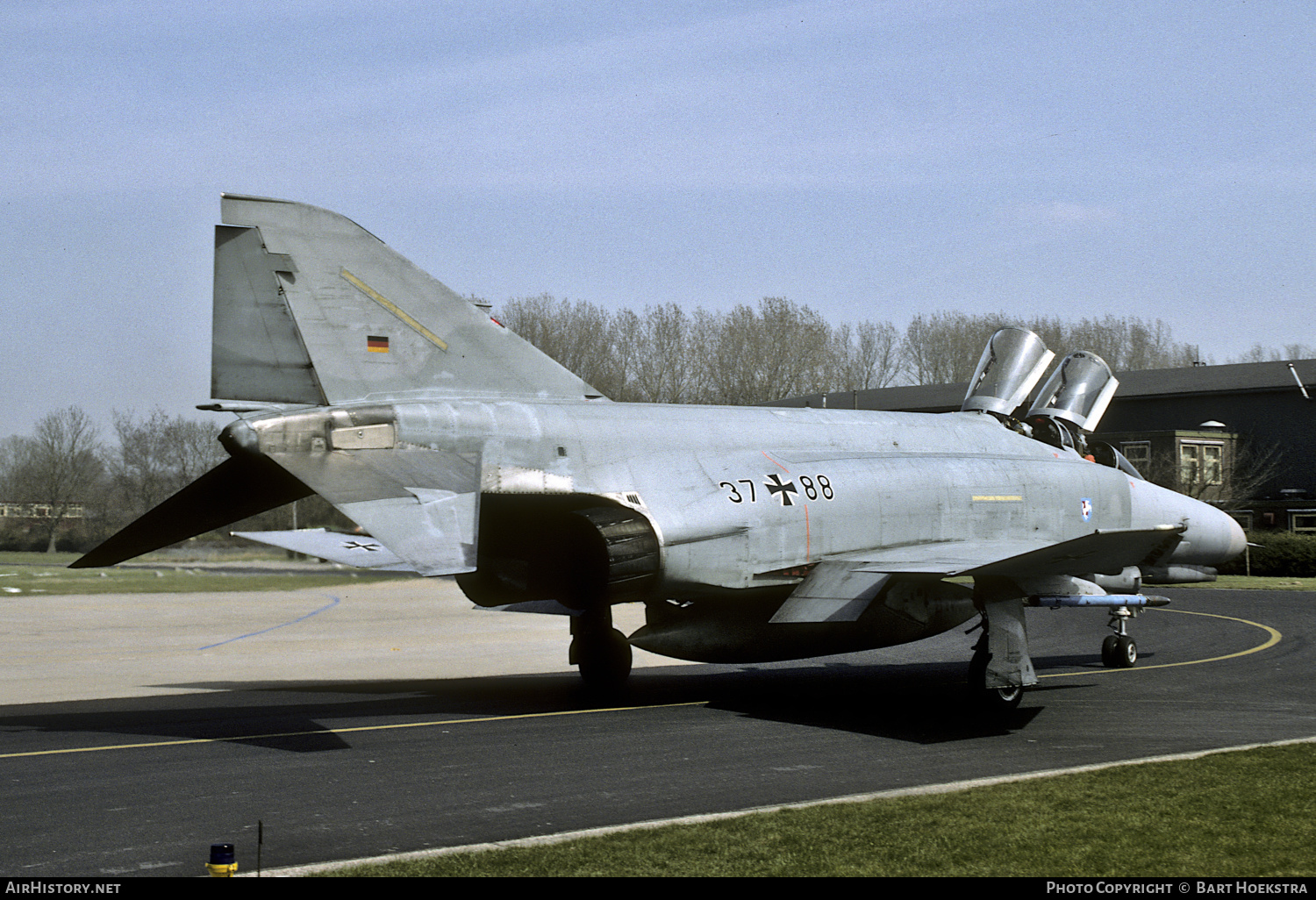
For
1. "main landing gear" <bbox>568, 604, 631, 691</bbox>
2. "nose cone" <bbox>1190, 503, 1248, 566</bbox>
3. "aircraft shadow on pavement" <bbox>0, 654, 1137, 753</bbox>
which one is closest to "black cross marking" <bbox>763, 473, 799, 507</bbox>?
"aircraft shadow on pavement" <bbox>0, 654, 1137, 753</bbox>

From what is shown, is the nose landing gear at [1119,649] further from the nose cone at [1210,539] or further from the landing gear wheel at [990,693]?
the landing gear wheel at [990,693]

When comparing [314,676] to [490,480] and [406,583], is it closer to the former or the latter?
[490,480]

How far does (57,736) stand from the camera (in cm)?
1064

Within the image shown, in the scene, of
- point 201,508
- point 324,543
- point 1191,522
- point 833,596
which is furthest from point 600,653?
point 1191,522

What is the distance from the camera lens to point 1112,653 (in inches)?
640

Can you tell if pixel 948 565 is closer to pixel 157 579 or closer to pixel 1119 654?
Result: pixel 1119 654

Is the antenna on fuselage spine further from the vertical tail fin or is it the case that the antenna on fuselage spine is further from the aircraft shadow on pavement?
the vertical tail fin

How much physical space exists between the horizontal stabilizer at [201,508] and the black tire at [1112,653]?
1126 centimetres

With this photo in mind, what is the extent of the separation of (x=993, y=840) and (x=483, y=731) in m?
5.64

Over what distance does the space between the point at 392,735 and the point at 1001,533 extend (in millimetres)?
7764

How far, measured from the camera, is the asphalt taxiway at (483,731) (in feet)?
24.9

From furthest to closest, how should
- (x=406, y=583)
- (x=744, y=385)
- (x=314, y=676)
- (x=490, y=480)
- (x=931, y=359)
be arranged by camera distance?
1. (x=931, y=359)
2. (x=744, y=385)
3. (x=406, y=583)
4. (x=314, y=676)
5. (x=490, y=480)

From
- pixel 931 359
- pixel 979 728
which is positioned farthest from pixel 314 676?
pixel 931 359

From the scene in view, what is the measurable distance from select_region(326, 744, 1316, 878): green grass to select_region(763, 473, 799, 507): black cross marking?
186 inches
